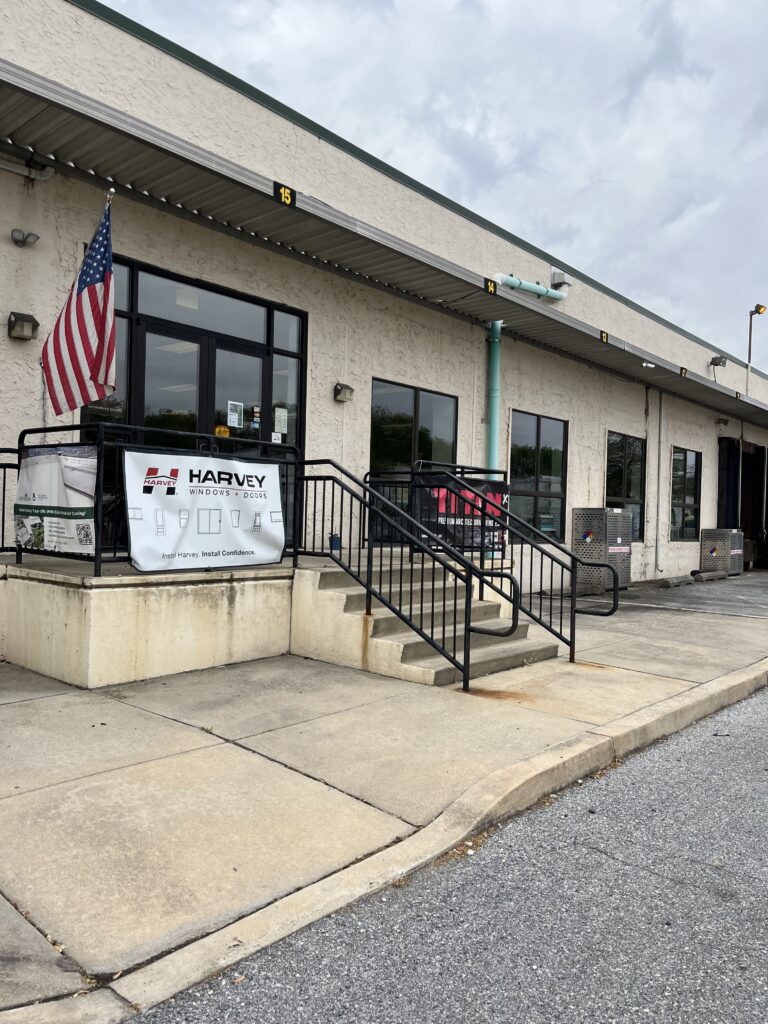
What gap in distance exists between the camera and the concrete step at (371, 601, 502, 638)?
268 inches

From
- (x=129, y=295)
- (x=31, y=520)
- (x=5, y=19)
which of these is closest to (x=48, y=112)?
(x=5, y=19)

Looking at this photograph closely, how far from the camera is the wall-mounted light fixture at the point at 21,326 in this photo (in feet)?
22.4

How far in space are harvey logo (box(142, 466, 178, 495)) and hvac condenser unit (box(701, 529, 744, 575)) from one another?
51.4ft

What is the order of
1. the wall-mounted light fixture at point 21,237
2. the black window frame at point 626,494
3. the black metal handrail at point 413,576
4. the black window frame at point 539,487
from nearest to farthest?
the black metal handrail at point 413,576 → the wall-mounted light fixture at point 21,237 → the black window frame at point 539,487 → the black window frame at point 626,494

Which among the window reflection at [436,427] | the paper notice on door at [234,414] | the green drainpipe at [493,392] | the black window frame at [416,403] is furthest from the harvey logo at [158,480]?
the green drainpipe at [493,392]

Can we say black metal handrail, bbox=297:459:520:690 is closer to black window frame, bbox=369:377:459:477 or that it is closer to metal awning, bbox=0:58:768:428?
black window frame, bbox=369:377:459:477

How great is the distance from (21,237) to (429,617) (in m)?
5.04

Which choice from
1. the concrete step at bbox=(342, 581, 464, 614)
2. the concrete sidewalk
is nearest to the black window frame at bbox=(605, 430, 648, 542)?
the concrete step at bbox=(342, 581, 464, 614)

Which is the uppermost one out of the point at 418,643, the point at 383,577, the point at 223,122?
the point at 223,122

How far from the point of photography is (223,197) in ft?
25.0

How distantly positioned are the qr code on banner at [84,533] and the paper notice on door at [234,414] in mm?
2975

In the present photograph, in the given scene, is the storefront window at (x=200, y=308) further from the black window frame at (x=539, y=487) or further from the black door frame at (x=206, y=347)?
the black window frame at (x=539, y=487)

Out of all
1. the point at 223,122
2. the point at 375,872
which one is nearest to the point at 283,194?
the point at 223,122

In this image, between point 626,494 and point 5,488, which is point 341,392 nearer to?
point 5,488
